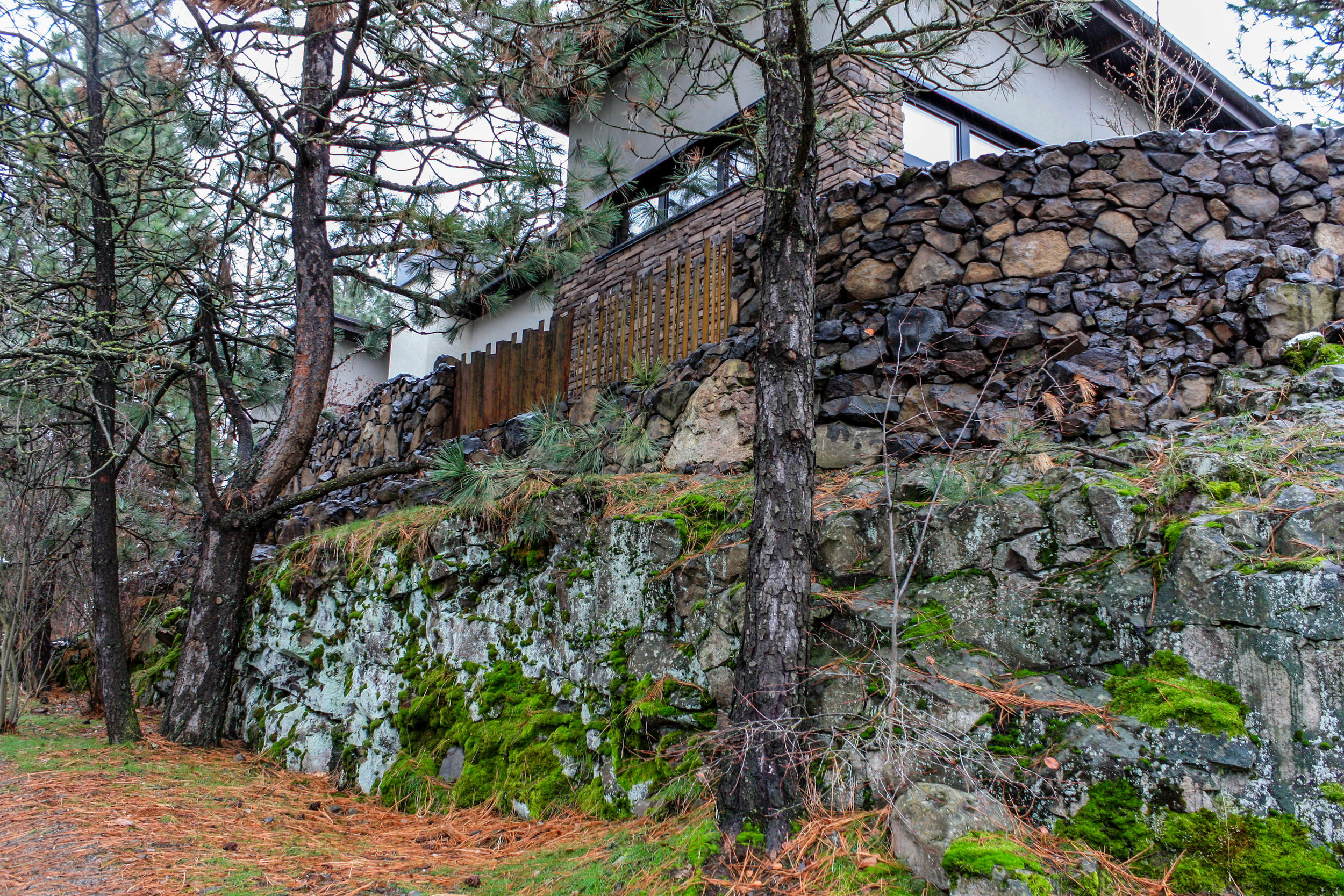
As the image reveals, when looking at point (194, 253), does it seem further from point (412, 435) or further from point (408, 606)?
point (408, 606)

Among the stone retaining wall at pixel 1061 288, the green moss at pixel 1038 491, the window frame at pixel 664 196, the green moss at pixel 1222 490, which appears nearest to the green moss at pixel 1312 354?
the stone retaining wall at pixel 1061 288

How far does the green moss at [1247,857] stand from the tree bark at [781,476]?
1233 millimetres

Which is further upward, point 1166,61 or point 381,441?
point 1166,61

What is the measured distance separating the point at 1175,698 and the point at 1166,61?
8485 millimetres

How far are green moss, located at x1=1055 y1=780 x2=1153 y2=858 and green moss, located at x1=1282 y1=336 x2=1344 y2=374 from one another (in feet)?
8.51

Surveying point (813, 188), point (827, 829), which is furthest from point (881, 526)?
point (813, 188)

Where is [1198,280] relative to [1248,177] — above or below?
below

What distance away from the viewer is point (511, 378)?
26.0 feet

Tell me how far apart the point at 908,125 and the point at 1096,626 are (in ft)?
20.4

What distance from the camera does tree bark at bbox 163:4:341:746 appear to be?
19.6ft

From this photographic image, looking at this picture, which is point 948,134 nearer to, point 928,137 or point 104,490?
point 928,137

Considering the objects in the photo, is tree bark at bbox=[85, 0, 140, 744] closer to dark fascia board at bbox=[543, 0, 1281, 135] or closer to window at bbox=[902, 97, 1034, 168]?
window at bbox=[902, 97, 1034, 168]

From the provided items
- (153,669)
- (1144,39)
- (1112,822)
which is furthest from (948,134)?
(153,669)

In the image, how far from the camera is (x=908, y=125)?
7.92 meters
